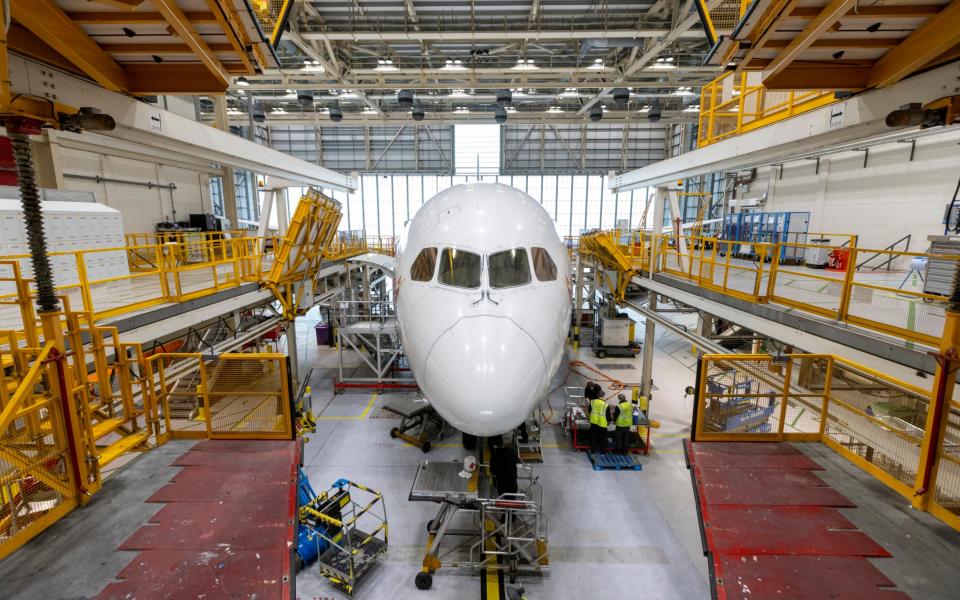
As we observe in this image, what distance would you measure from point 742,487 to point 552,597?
4.52 metres

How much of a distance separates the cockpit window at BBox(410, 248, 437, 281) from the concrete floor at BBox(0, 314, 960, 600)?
449 centimetres

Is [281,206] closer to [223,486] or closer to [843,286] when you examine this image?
[223,486]

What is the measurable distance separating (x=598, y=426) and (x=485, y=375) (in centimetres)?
822

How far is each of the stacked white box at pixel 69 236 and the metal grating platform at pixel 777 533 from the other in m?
14.3

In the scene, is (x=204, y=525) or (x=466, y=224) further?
(x=466, y=224)

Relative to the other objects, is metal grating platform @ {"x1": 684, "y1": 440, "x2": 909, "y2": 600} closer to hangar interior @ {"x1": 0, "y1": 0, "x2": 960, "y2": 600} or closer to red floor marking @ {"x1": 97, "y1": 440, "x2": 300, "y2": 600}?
hangar interior @ {"x1": 0, "y1": 0, "x2": 960, "y2": 600}

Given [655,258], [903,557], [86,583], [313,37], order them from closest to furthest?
[86,583]
[903,557]
[655,258]
[313,37]

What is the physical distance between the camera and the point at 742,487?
5.39 meters

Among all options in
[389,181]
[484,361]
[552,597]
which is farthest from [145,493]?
[389,181]

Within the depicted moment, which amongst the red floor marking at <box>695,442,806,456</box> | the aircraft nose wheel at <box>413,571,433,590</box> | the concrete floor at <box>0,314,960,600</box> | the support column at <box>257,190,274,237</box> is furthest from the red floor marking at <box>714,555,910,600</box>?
the support column at <box>257,190,274,237</box>

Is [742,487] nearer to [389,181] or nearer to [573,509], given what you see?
[573,509]

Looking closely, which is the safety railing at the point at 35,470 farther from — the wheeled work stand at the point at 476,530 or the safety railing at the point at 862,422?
the safety railing at the point at 862,422

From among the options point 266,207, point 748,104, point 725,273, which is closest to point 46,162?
point 266,207

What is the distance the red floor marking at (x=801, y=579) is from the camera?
397 cm
